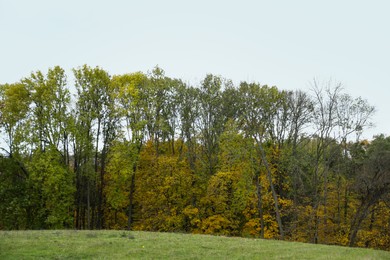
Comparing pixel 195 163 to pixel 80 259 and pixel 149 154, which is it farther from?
pixel 80 259

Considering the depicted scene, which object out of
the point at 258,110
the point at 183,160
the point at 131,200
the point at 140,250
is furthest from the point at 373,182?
the point at 131,200

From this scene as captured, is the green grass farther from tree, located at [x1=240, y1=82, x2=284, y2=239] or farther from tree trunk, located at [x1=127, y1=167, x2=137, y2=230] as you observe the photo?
tree trunk, located at [x1=127, y1=167, x2=137, y2=230]

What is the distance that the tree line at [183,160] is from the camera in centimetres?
3978

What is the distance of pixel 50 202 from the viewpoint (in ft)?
130

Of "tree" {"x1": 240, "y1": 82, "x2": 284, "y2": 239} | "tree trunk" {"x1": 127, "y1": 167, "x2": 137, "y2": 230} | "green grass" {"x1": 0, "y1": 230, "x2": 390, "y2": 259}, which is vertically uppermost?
"tree" {"x1": 240, "y1": 82, "x2": 284, "y2": 239}

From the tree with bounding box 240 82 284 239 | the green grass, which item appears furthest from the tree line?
the green grass

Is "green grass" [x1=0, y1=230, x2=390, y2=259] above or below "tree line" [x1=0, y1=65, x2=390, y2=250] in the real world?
below

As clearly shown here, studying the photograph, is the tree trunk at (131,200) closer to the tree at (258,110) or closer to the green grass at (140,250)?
the tree at (258,110)

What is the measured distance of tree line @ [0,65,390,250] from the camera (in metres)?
39.8

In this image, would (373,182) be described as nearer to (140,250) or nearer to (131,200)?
(140,250)

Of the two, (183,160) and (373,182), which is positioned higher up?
(183,160)

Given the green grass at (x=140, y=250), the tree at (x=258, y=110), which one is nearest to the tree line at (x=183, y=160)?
the tree at (x=258, y=110)

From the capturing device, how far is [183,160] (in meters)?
43.6

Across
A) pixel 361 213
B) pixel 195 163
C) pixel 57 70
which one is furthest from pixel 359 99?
pixel 57 70
